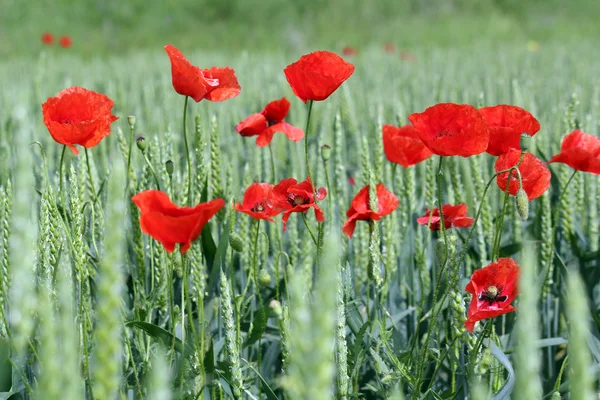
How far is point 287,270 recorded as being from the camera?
29.9 inches

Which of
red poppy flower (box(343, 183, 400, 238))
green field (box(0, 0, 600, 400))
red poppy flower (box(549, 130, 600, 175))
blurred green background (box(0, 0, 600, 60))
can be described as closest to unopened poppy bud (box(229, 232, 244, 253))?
green field (box(0, 0, 600, 400))

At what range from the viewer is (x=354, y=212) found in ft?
2.88

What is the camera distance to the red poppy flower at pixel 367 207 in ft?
2.74

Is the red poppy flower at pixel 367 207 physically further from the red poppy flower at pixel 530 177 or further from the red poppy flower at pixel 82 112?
the red poppy flower at pixel 82 112

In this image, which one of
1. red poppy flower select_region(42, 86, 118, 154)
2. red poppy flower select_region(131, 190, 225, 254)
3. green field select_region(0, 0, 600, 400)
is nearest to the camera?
green field select_region(0, 0, 600, 400)

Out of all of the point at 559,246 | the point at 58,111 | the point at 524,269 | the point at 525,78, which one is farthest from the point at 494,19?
the point at 524,269

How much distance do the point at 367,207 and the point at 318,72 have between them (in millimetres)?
180

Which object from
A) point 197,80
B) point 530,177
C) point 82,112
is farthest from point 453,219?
point 82,112

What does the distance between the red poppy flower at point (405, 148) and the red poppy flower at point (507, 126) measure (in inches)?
6.4

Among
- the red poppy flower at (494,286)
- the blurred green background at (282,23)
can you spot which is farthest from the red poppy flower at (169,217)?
the blurred green background at (282,23)

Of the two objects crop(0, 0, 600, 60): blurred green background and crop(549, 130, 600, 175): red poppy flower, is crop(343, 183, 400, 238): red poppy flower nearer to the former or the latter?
crop(549, 130, 600, 175): red poppy flower

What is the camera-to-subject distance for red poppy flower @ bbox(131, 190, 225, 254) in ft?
1.91

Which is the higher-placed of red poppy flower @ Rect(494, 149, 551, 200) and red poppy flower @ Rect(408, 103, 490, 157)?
red poppy flower @ Rect(408, 103, 490, 157)

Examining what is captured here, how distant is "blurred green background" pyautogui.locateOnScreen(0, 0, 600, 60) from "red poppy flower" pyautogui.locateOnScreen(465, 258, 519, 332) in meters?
5.32
